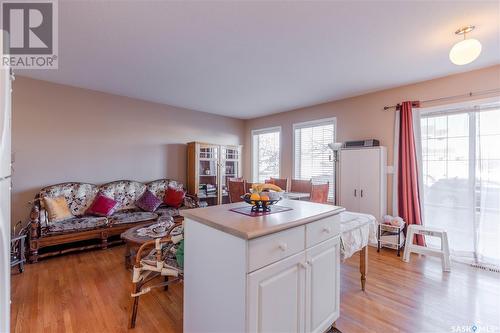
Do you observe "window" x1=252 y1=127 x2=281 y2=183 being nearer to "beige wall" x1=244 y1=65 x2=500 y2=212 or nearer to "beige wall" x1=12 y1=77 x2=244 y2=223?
"beige wall" x1=244 y1=65 x2=500 y2=212

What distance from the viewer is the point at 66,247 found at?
321 cm

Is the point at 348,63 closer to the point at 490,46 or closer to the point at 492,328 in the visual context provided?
the point at 490,46

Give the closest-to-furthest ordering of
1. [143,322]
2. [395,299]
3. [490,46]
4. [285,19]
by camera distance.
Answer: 1. [143,322]
2. [285,19]
3. [395,299]
4. [490,46]

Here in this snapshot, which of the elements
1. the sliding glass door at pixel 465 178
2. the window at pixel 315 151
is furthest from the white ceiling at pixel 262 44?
the window at pixel 315 151

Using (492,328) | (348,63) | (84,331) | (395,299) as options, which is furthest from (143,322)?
(348,63)

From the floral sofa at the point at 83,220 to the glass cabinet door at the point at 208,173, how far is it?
0.95 m

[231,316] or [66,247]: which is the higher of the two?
[231,316]

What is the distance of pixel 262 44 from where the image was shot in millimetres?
2303

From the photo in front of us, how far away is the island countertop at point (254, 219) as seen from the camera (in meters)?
1.15

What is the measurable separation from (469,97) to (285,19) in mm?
2824

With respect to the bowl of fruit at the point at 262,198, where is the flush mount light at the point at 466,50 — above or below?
above

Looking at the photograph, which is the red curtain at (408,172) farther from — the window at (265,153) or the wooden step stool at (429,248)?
the window at (265,153)

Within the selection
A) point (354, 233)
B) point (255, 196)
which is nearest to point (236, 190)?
point (354, 233)

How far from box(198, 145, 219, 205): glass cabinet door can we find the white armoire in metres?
2.68
